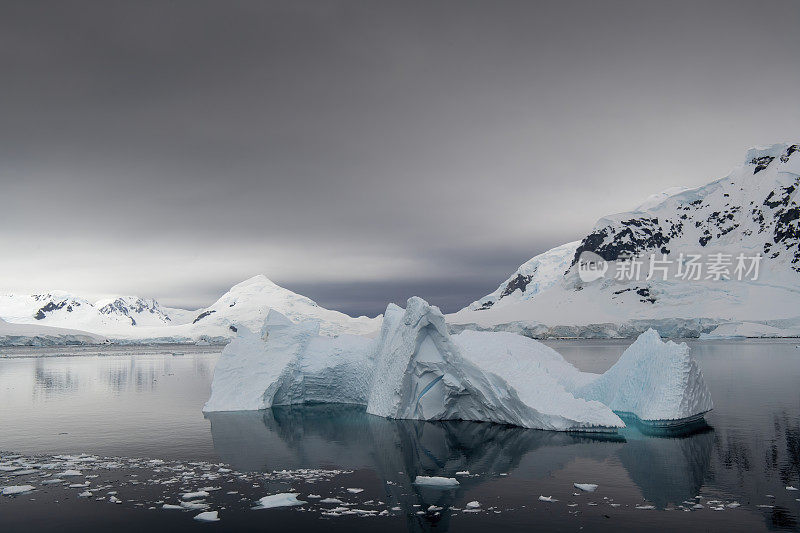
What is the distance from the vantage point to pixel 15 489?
13180mm

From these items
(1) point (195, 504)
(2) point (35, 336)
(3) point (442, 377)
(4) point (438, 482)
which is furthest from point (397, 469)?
(2) point (35, 336)

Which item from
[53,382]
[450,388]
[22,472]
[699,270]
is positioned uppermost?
[699,270]

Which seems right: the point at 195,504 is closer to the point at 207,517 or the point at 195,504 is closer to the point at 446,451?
the point at 207,517

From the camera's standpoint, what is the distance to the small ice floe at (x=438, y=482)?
13.8 metres

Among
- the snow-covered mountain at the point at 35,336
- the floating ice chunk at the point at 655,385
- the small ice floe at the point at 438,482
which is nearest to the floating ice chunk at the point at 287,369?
the floating ice chunk at the point at 655,385

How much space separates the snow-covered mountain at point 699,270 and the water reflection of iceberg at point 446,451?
105 metres

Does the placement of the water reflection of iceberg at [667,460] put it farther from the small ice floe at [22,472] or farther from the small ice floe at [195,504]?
the small ice floe at [22,472]

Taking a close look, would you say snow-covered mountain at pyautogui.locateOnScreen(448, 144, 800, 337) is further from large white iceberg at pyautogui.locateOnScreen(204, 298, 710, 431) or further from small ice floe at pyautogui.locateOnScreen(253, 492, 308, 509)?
small ice floe at pyautogui.locateOnScreen(253, 492, 308, 509)

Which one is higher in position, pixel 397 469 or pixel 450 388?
pixel 450 388

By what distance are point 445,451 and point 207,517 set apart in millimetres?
8230

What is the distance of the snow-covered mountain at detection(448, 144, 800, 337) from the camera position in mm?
133750

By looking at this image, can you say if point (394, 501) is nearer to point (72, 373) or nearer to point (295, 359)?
point (295, 359)

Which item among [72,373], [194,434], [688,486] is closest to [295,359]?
[194,434]

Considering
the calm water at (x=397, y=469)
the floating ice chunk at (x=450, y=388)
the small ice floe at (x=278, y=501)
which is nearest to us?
the calm water at (x=397, y=469)
